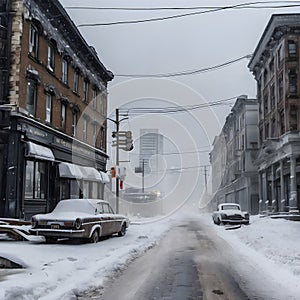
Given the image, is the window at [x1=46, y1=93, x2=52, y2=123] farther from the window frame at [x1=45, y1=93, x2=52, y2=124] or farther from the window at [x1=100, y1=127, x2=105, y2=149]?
the window at [x1=100, y1=127, x2=105, y2=149]

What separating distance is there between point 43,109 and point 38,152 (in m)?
3.24

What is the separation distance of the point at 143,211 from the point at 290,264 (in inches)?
1880

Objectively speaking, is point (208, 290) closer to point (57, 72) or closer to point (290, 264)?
point (290, 264)

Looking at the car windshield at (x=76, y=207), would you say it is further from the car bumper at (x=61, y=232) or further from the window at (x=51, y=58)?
the window at (x=51, y=58)

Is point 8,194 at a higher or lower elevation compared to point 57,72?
lower

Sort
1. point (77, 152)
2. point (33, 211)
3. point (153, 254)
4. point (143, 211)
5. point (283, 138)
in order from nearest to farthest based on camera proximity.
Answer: point (153, 254) → point (33, 211) → point (77, 152) → point (283, 138) → point (143, 211)

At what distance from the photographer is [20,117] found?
2130 centimetres

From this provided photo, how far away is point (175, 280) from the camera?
917 cm

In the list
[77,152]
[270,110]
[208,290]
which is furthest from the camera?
[270,110]

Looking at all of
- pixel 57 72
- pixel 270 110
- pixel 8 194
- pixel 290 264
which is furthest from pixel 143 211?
pixel 290 264

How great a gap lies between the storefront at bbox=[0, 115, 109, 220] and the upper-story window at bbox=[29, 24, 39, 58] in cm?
378

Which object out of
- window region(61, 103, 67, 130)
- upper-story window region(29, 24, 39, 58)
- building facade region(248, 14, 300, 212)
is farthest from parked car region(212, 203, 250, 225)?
upper-story window region(29, 24, 39, 58)

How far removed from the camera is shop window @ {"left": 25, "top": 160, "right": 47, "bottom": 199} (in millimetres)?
23219

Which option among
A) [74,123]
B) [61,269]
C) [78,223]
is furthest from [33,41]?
[61,269]
